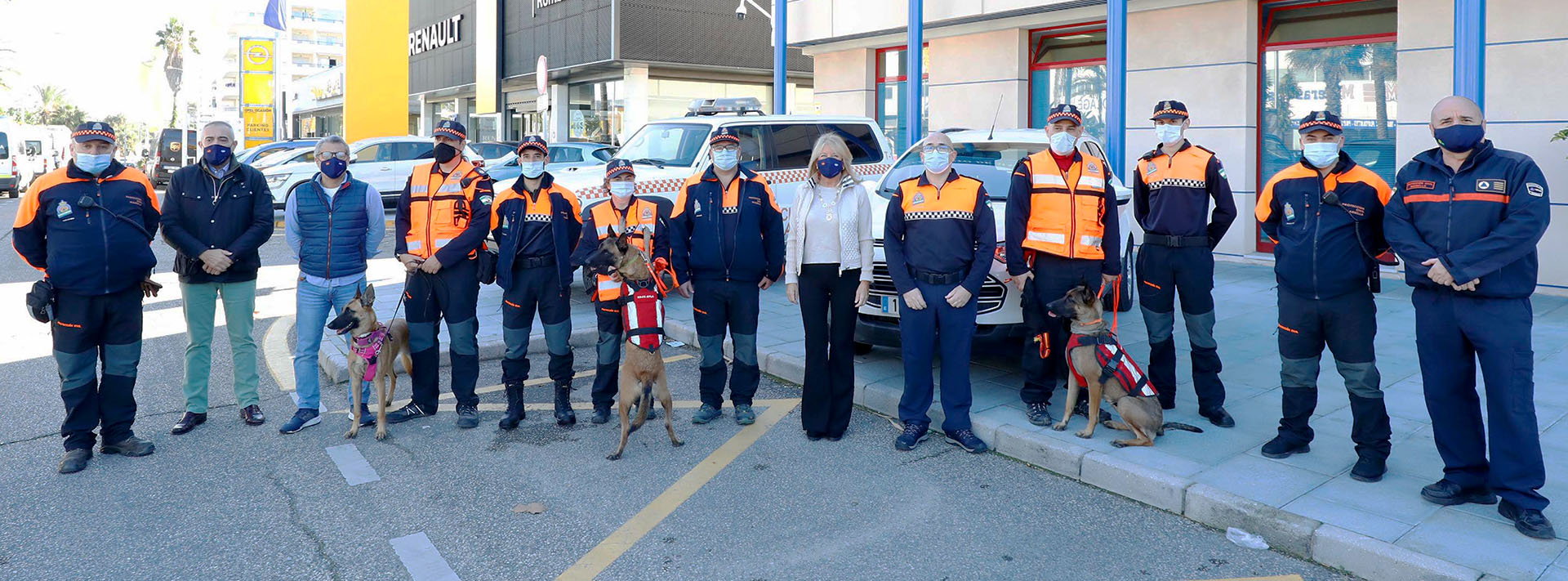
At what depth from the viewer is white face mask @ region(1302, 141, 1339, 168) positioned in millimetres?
5176

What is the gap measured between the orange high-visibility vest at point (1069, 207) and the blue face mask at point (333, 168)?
4151 mm

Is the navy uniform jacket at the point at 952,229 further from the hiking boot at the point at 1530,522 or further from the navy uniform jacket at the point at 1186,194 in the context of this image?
the hiking boot at the point at 1530,522

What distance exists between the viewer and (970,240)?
586cm

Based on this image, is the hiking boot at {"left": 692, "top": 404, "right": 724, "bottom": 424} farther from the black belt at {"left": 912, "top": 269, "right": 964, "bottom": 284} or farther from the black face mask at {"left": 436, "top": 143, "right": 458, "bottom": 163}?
the black face mask at {"left": 436, "top": 143, "right": 458, "bottom": 163}

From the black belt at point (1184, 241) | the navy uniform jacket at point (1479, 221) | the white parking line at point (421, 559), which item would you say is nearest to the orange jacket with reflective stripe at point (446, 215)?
the white parking line at point (421, 559)

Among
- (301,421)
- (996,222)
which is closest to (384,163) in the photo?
(301,421)

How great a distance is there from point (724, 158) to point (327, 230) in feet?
8.08

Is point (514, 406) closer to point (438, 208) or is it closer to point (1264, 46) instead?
point (438, 208)

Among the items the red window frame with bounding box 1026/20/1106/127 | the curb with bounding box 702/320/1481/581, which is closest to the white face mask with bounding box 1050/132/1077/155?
the curb with bounding box 702/320/1481/581

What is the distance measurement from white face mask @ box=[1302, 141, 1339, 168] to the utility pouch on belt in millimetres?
6506

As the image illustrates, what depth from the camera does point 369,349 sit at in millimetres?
6254

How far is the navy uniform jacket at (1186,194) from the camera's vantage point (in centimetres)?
610

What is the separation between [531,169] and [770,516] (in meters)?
2.77

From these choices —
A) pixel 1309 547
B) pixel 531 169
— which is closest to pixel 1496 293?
pixel 1309 547
